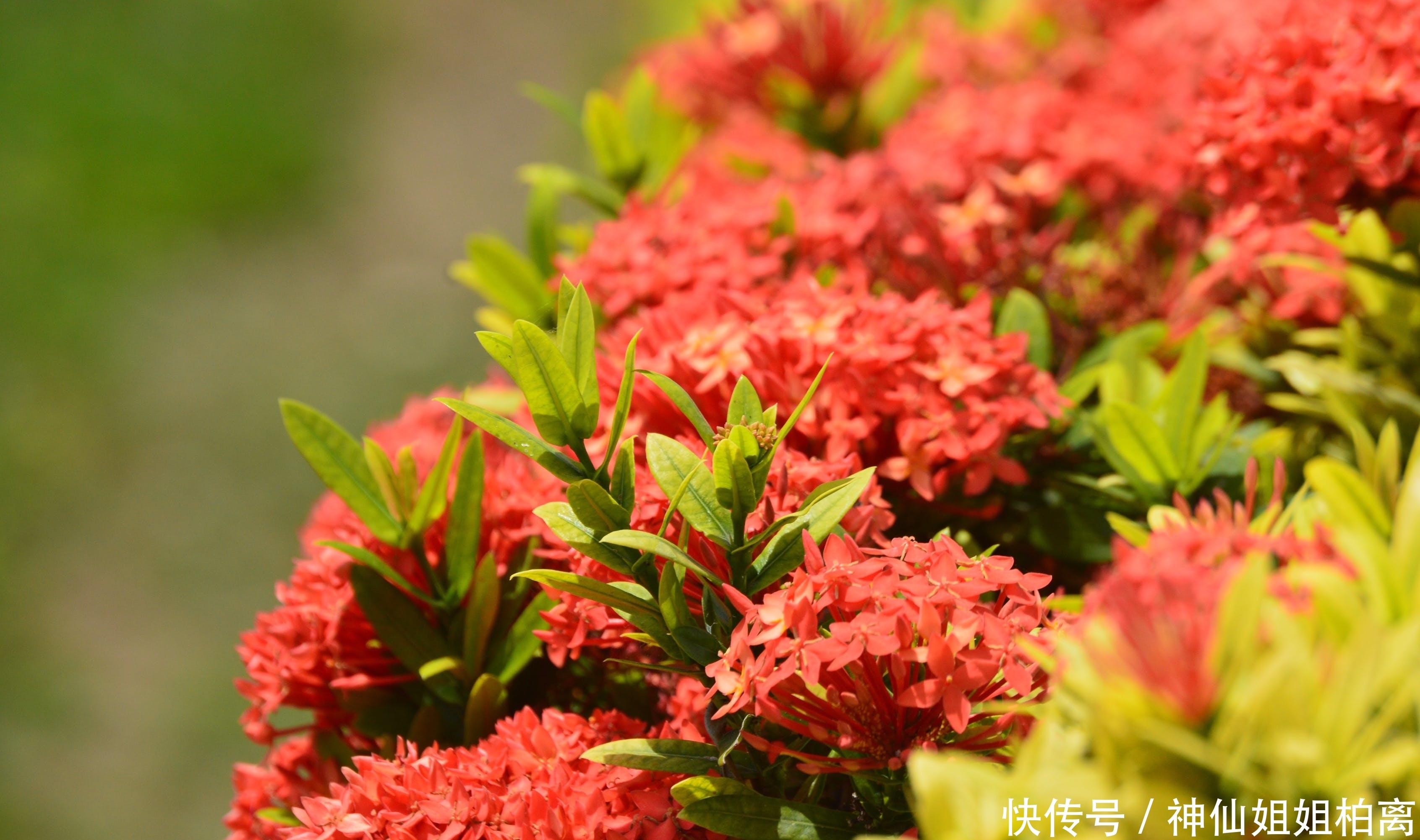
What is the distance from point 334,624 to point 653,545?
0.35 m

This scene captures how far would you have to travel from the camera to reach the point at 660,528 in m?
0.68

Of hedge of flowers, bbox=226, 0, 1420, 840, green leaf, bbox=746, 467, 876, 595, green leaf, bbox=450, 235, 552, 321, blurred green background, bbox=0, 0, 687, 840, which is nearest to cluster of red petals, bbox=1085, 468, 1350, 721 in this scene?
hedge of flowers, bbox=226, 0, 1420, 840

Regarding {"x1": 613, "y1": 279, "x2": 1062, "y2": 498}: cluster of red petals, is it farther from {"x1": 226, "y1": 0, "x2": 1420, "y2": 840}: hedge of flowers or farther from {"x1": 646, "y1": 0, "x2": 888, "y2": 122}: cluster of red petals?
{"x1": 646, "y1": 0, "x2": 888, "y2": 122}: cluster of red petals

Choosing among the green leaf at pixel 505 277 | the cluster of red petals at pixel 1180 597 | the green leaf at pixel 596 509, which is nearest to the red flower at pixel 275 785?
the green leaf at pixel 596 509

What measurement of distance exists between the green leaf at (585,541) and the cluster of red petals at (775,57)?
93 centimetres

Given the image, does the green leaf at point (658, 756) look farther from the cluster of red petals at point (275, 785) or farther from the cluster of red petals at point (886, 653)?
the cluster of red petals at point (275, 785)

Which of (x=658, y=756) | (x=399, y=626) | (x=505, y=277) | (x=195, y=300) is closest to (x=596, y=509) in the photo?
(x=658, y=756)

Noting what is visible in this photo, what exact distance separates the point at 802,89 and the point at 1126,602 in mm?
1087

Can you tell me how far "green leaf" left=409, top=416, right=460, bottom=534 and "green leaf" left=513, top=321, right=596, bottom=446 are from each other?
17cm

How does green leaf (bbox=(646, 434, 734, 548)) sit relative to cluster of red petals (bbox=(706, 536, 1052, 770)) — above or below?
above

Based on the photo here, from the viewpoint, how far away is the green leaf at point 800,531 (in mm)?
649

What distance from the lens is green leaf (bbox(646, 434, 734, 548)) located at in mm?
651

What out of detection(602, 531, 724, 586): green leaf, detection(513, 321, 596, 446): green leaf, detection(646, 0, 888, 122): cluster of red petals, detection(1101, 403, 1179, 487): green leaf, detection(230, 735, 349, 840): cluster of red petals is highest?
detection(646, 0, 888, 122): cluster of red petals

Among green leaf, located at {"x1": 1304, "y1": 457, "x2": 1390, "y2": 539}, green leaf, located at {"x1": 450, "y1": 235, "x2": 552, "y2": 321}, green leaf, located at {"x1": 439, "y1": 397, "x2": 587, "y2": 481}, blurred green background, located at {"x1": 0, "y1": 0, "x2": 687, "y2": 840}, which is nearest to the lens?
green leaf, located at {"x1": 1304, "y1": 457, "x2": 1390, "y2": 539}
